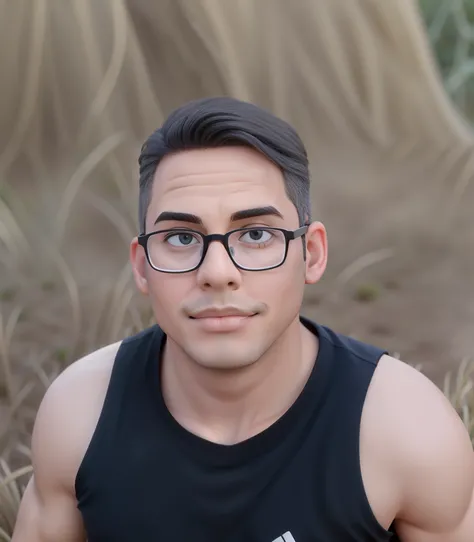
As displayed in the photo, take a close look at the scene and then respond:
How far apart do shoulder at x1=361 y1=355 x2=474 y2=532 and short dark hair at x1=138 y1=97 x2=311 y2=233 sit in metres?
0.27

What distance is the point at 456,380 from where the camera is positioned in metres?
1.63

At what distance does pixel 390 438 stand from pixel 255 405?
178mm

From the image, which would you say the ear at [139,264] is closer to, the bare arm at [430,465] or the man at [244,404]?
the man at [244,404]

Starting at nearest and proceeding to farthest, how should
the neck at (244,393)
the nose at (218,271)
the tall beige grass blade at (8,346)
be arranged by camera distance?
1. the nose at (218,271)
2. the neck at (244,393)
3. the tall beige grass blade at (8,346)

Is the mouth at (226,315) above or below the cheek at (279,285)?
below

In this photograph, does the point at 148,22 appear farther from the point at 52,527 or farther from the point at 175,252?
the point at 52,527

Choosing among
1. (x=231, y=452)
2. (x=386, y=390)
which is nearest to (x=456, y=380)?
(x=386, y=390)

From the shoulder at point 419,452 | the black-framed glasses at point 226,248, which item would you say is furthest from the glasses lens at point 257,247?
the shoulder at point 419,452

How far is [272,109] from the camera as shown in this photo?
1817 mm

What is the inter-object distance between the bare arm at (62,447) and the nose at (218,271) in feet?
0.97

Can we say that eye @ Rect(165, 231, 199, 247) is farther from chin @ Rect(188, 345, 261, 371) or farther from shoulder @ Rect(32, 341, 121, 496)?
shoulder @ Rect(32, 341, 121, 496)

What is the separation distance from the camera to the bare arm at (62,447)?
3.03 ft

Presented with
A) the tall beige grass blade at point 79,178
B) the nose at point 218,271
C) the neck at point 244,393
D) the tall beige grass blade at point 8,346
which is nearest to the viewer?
the nose at point 218,271

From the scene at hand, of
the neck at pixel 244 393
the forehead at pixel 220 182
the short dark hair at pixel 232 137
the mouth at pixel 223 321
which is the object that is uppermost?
the short dark hair at pixel 232 137
